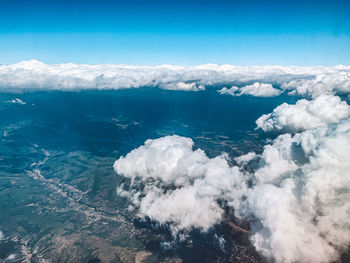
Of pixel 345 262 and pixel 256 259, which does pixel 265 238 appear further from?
pixel 256 259

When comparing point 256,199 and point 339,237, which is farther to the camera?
point 256,199

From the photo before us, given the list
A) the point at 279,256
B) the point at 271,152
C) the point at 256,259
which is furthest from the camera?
the point at 256,259

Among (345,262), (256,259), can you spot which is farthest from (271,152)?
(256,259)

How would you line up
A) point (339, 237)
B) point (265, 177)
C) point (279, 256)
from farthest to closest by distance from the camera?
1. point (265, 177)
2. point (279, 256)
3. point (339, 237)

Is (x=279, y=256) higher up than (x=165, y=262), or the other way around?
(x=279, y=256)

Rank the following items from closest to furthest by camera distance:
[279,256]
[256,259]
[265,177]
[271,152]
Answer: [279,256] → [265,177] → [271,152] → [256,259]

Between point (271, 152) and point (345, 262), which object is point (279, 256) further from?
point (345, 262)

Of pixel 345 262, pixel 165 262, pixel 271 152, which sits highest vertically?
pixel 271 152

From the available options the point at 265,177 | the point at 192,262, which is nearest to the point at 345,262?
the point at 265,177

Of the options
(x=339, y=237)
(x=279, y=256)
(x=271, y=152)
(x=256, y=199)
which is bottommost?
(x=279, y=256)

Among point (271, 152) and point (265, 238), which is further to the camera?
point (271, 152)
